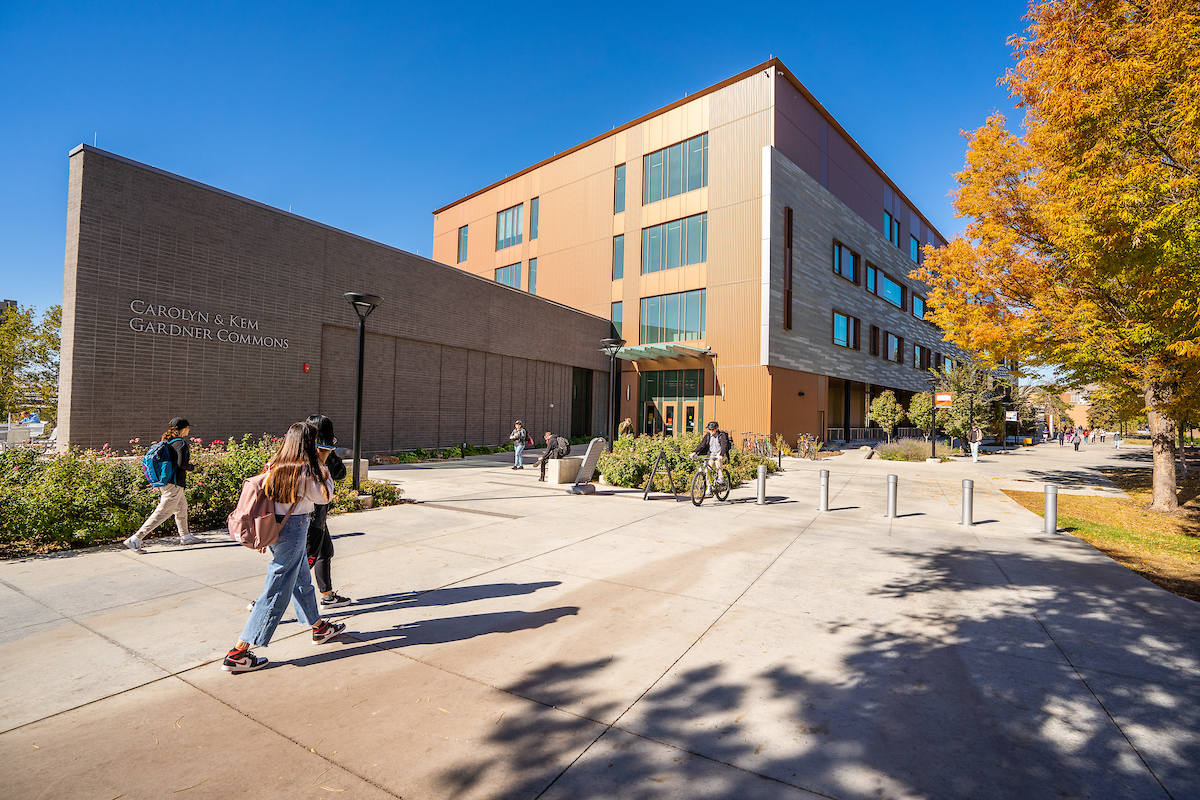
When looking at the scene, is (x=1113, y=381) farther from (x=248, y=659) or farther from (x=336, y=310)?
(x=336, y=310)

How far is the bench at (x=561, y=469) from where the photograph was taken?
14.5 metres

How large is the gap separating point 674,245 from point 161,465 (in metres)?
28.1

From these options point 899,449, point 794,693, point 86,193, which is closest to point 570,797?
point 794,693

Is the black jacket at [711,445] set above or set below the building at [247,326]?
below

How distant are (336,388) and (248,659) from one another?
17365 millimetres

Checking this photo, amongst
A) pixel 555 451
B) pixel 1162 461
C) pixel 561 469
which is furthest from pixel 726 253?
pixel 1162 461

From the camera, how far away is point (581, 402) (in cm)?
3225

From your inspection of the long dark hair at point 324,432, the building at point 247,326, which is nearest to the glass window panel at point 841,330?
the building at point 247,326

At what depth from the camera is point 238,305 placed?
16.8 metres

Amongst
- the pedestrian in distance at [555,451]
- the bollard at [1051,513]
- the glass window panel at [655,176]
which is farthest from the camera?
the glass window panel at [655,176]

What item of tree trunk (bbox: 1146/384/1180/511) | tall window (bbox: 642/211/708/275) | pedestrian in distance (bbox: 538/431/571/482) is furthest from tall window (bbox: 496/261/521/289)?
tree trunk (bbox: 1146/384/1180/511)

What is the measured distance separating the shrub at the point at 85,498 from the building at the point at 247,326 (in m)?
7.30

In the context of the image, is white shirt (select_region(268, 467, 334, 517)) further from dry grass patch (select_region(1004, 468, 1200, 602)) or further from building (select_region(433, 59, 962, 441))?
building (select_region(433, 59, 962, 441))

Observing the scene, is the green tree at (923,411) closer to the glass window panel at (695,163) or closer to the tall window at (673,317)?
the tall window at (673,317)
